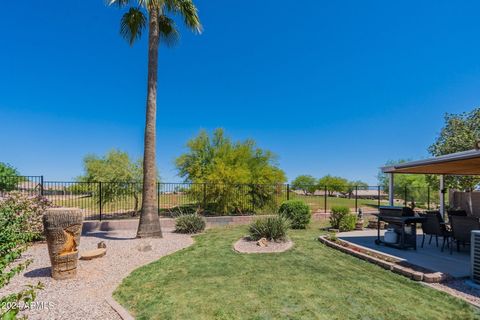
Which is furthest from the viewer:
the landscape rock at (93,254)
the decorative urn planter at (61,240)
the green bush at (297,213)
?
the green bush at (297,213)

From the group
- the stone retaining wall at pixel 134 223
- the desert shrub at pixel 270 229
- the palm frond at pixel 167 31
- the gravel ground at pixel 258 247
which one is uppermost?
the palm frond at pixel 167 31

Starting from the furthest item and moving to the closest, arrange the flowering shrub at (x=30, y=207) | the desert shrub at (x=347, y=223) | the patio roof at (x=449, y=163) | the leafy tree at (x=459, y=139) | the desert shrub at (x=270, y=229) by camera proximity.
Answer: the leafy tree at (x=459, y=139) → the desert shrub at (x=347, y=223) → the desert shrub at (x=270, y=229) → the flowering shrub at (x=30, y=207) → the patio roof at (x=449, y=163)

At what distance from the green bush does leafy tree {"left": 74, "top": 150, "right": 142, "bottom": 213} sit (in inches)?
305

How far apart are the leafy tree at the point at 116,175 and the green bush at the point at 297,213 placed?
25.4 ft

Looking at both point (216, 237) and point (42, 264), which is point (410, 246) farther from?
point (42, 264)

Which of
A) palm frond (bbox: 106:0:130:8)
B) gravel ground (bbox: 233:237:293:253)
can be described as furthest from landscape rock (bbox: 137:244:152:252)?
palm frond (bbox: 106:0:130:8)

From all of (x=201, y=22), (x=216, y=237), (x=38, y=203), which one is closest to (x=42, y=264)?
(x=38, y=203)

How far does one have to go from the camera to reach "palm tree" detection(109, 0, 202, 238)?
28.2 ft

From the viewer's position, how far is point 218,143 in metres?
15.7

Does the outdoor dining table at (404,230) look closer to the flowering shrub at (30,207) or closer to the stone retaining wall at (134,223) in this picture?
the stone retaining wall at (134,223)

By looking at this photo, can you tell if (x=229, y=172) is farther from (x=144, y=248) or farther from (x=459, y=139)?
(x=459, y=139)

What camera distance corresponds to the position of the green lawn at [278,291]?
360 cm

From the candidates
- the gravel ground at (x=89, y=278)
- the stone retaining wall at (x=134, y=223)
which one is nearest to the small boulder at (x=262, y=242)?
the gravel ground at (x=89, y=278)

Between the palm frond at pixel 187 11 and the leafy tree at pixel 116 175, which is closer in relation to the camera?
the palm frond at pixel 187 11
